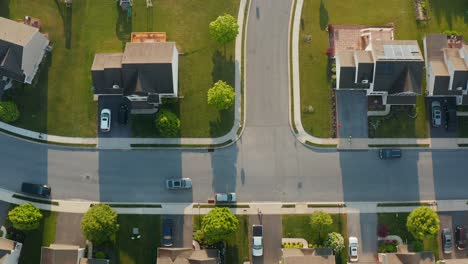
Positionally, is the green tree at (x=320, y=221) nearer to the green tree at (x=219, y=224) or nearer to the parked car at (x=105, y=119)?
the green tree at (x=219, y=224)

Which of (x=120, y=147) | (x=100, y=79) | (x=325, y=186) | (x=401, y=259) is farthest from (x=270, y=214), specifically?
(x=100, y=79)

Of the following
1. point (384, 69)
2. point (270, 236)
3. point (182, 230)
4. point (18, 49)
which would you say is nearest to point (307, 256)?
point (270, 236)

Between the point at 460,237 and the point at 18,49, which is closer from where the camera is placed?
the point at 18,49

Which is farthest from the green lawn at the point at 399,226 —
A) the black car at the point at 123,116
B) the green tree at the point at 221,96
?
the black car at the point at 123,116

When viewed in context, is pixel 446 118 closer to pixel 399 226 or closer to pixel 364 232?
pixel 399 226

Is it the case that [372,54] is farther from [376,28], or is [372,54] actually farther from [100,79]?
[100,79]

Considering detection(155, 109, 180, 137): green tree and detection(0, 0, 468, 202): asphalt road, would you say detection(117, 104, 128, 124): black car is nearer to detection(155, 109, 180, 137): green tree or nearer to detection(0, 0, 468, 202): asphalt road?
detection(0, 0, 468, 202): asphalt road
